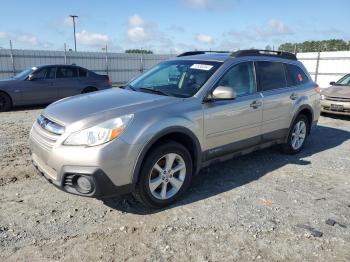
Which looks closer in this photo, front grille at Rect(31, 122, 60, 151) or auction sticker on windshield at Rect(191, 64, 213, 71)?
front grille at Rect(31, 122, 60, 151)

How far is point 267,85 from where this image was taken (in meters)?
5.38

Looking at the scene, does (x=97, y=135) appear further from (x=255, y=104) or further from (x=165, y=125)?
(x=255, y=104)

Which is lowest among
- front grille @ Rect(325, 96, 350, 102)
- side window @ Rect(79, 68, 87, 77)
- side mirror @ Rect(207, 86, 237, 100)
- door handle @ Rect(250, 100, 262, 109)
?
front grille @ Rect(325, 96, 350, 102)

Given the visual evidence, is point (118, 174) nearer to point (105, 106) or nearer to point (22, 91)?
point (105, 106)

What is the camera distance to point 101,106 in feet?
13.0

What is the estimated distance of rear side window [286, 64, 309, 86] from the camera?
602 centimetres

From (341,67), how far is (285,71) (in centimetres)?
1547

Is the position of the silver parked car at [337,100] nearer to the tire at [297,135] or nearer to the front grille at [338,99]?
the front grille at [338,99]

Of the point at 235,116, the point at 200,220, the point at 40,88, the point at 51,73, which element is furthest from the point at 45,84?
the point at 200,220

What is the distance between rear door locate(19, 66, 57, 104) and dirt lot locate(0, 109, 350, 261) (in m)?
6.35

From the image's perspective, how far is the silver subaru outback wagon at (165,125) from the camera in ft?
11.5

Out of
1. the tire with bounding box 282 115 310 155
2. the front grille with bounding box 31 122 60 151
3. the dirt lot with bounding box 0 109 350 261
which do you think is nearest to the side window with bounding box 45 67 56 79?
the dirt lot with bounding box 0 109 350 261

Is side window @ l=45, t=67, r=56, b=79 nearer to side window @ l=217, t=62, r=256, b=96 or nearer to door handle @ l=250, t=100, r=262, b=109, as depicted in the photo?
side window @ l=217, t=62, r=256, b=96

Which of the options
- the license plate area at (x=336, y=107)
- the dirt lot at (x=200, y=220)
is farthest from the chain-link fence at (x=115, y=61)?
the dirt lot at (x=200, y=220)
